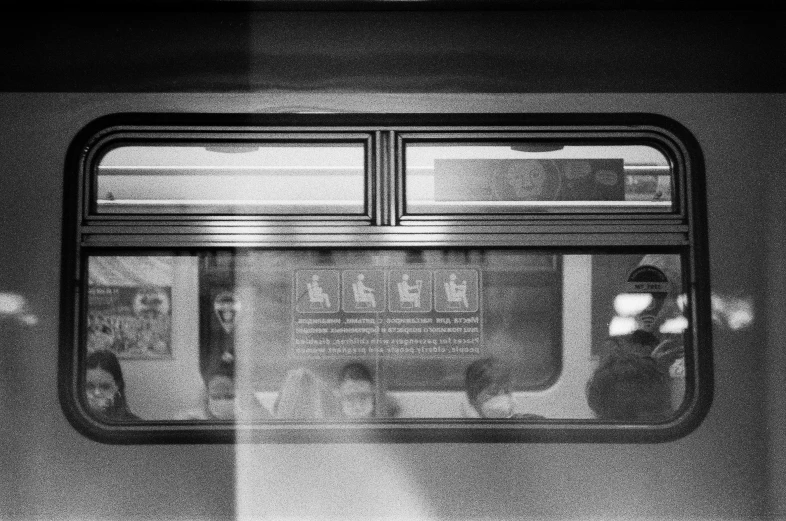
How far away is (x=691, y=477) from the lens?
234cm

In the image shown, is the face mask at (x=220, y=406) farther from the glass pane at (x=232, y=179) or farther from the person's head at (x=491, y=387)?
the person's head at (x=491, y=387)

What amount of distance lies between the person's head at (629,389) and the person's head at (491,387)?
1.00 feet

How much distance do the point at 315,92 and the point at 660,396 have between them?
4.78ft

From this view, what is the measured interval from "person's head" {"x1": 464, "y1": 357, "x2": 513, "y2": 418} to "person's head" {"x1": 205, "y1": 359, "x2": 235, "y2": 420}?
2.56 ft

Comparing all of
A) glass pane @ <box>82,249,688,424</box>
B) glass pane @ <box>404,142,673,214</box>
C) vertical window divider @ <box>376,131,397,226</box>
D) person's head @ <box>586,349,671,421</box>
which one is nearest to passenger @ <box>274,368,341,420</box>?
glass pane @ <box>82,249,688,424</box>

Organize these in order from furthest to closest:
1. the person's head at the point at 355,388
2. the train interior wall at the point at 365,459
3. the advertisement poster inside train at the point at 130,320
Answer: the person's head at the point at 355,388
the advertisement poster inside train at the point at 130,320
the train interior wall at the point at 365,459

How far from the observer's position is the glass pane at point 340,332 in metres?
2.42

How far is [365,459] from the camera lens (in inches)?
91.7

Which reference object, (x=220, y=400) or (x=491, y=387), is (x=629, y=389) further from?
(x=220, y=400)

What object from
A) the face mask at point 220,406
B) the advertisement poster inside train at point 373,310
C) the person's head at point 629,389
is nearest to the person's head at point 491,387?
the advertisement poster inside train at point 373,310

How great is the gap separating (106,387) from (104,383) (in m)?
0.01

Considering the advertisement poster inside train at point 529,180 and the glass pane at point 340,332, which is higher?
the advertisement poster inside train at point 529,180

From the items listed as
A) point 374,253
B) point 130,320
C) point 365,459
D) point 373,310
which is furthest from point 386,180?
point 130,320

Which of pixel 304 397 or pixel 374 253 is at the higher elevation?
pixel 374 253
